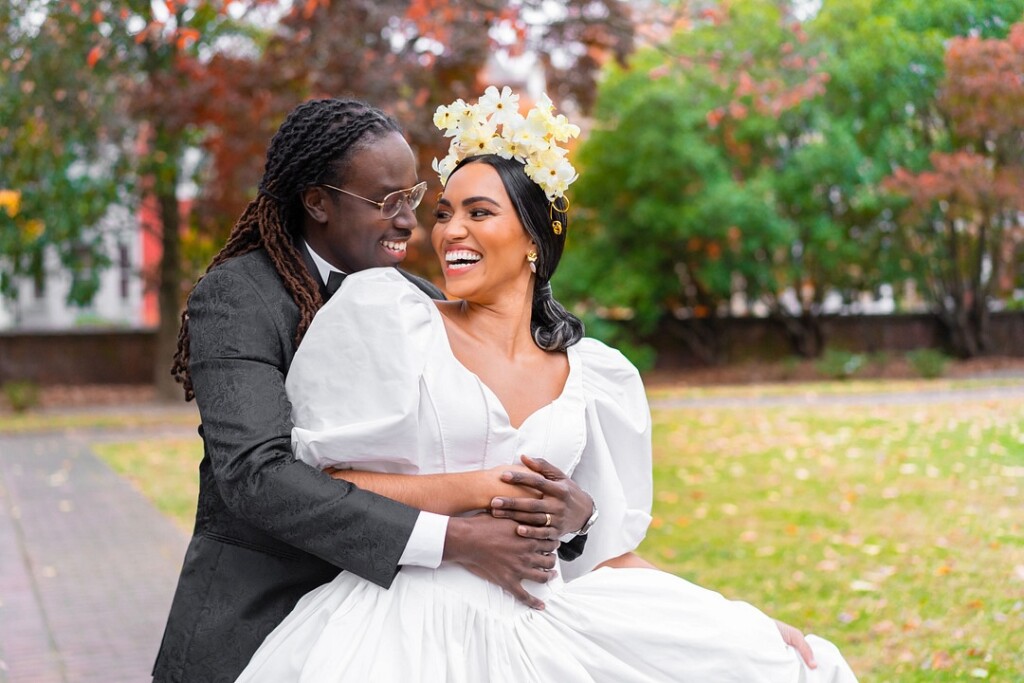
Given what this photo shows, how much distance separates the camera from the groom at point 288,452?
7.53ft

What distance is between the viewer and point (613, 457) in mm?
2768

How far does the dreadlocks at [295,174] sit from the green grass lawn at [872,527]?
3.71 m

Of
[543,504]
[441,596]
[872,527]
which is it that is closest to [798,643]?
[543,504]

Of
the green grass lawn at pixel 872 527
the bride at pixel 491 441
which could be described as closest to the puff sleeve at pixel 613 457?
the bride at pixel 491 441

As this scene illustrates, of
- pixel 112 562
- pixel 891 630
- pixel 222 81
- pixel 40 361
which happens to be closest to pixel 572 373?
pixel 891 630

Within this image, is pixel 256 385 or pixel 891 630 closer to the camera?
pixel 256 385

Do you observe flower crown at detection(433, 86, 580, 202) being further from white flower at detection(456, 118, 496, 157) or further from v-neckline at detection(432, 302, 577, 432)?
v-neckline at detection(432, 302, 577, 432)

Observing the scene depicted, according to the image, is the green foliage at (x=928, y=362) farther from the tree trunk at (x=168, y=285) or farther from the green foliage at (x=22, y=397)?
the green foliage at (x=22, y=397)

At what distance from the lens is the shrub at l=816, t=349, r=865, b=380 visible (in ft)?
48.7

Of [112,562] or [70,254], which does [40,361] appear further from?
[112,562]

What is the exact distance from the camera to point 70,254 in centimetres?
2184

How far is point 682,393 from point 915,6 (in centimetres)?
1567

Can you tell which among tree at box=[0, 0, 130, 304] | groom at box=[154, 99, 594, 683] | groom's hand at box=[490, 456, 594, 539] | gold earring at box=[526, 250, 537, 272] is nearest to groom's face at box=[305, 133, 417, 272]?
groom at box=[154, 99, 594, 683]

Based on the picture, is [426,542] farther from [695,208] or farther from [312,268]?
[695,208]
